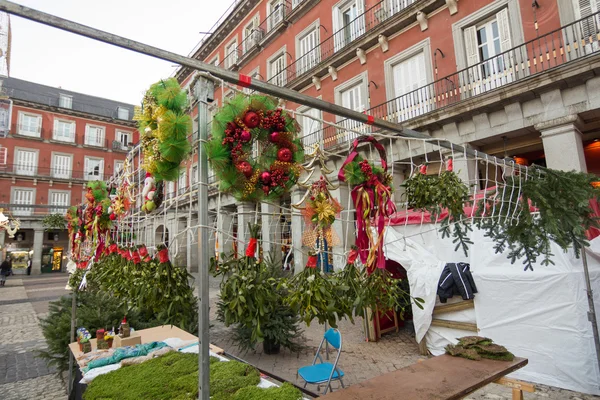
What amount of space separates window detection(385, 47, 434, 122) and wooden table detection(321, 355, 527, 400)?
838 cm

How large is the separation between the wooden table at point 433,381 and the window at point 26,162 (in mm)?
36412

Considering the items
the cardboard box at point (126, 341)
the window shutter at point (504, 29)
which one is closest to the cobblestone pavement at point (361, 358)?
the cardboard box at point (126, 341)

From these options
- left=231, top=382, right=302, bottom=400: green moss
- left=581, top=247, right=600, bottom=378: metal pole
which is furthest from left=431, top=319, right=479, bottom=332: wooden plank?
left=231, top=382, right=302, bottom=400: green moss

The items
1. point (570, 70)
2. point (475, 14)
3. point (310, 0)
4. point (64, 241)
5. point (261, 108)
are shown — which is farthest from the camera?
point (64, 241)

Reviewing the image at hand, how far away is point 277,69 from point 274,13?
279 cm

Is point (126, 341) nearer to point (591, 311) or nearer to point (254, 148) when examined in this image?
point (254, 148)

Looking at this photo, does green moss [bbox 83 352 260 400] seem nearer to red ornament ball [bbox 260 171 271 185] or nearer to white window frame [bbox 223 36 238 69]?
red ornament ball [bbox 260 171 271 185]

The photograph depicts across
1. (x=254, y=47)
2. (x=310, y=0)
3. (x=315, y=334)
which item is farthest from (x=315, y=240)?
(x=254, y=47)

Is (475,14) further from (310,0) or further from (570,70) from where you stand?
(310,0)

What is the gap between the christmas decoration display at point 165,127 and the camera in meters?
2.13

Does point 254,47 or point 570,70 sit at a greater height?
point 254,47

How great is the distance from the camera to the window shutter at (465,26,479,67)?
9.79 meters

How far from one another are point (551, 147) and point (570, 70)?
1640 mm

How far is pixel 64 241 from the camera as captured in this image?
32969 mm
